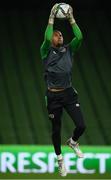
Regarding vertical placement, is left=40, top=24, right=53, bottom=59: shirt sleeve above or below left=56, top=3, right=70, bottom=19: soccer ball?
below

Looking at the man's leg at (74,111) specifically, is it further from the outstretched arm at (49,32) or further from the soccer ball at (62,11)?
the soccer ball at (62,11)

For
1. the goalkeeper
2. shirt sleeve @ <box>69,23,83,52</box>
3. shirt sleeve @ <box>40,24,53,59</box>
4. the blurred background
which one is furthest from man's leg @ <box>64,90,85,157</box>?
the blurred background

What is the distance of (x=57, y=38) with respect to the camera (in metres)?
13.2

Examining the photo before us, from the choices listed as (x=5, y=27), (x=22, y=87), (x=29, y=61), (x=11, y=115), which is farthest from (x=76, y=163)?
(x=5, y=27)

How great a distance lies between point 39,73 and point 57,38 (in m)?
15.8

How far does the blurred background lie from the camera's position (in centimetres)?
2509

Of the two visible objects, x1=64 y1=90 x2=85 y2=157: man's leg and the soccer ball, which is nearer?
the soccer ball

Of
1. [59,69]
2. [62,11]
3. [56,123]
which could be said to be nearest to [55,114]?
[56,123]

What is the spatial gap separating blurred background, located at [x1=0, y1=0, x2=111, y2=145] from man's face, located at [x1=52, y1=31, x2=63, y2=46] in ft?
37.0

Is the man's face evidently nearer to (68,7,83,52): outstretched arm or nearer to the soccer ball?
(68,7,83,52): outstretched arm

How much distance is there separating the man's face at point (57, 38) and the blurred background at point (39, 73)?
1128 cm

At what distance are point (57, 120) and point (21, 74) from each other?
1533cm

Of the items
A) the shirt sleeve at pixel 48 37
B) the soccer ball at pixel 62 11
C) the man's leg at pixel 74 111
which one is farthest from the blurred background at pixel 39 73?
the soccer ball at pixel 62 11

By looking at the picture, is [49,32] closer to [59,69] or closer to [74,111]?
[59,69]
